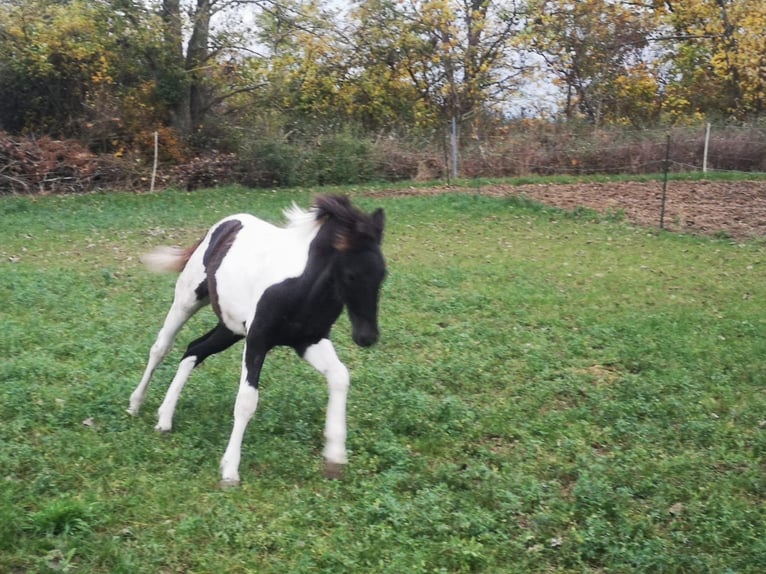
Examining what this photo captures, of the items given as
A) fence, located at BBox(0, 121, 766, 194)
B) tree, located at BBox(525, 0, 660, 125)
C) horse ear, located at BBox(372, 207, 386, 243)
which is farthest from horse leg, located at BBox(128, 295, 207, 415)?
tree, located at BBox(525, 0, 660, 125)

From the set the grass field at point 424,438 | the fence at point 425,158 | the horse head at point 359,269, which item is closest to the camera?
the grass field at point 424,438

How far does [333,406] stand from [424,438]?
Result: 3.30ft

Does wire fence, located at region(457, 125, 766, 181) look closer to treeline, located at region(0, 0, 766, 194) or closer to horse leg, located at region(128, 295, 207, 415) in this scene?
treeline, located at region(0, 0, 766, 194)

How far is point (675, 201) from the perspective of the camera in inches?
703

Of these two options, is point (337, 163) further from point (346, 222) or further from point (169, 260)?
point (346, 222)

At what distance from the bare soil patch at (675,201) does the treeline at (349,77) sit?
4.16 metres

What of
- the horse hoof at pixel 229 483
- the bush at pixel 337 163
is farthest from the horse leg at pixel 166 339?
the bush at pixel 337 163

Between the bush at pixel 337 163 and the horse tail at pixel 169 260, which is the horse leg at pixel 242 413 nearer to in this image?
the horse tail at pixel 169 260

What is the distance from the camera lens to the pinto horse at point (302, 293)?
4.46 meters

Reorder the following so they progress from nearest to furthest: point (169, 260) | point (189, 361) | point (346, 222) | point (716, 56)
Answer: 1. point (346, 222)
2. point (189, 361)
3. point (169, 260)
4. point (716, 56)

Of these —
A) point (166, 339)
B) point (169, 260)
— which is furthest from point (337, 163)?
point (166, 339)

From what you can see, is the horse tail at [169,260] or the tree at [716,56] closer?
the horse tail at [169,260]

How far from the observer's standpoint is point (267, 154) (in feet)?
73.3

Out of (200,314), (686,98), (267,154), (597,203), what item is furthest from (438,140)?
(200,314)
